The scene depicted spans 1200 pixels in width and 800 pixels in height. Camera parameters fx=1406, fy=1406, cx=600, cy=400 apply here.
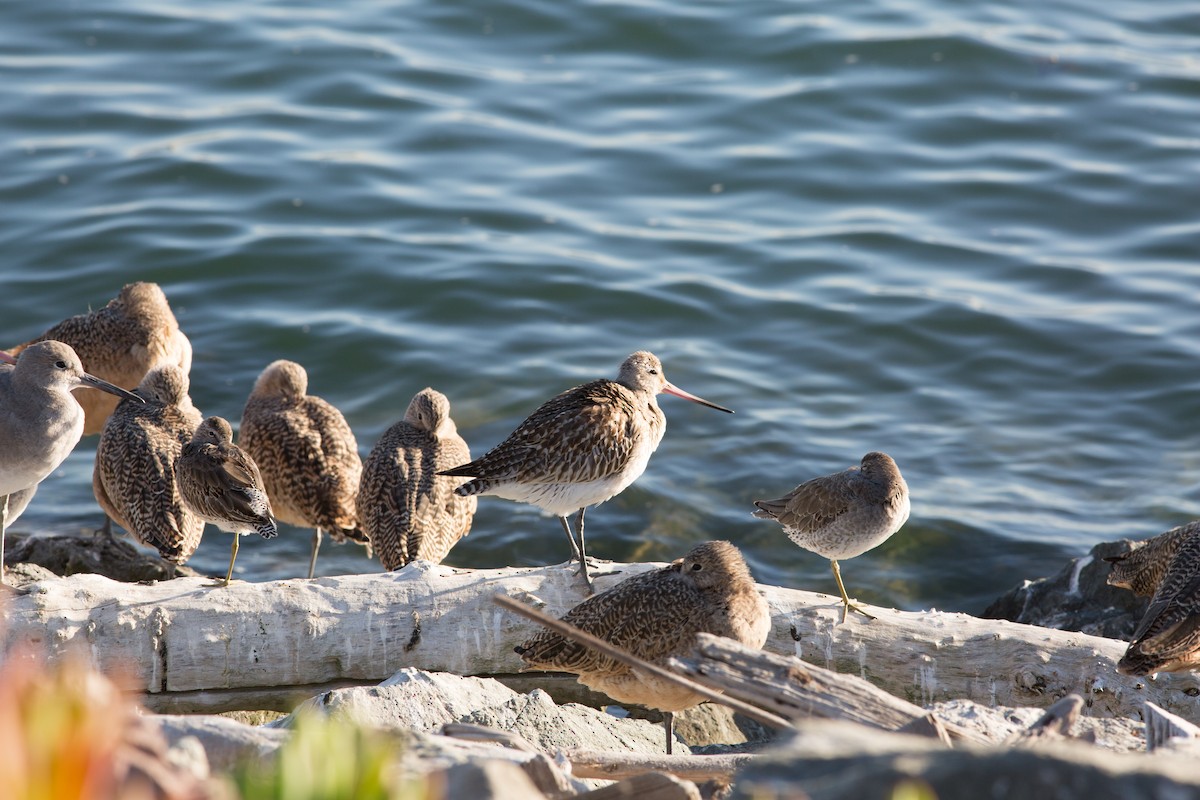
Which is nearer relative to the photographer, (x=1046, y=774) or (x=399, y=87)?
(x=1046, y=774)

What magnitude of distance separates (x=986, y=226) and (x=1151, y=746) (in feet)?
35.1

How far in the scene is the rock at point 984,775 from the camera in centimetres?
295

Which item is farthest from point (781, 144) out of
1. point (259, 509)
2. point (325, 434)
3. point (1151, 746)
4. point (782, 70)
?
point (1151, 746)

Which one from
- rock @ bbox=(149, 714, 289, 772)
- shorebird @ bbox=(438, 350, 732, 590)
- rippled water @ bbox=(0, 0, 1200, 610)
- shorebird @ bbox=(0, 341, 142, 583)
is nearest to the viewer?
rock @ bbox=(149, 714, 289, 772)

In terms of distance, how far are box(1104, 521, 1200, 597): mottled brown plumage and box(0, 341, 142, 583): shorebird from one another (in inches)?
207

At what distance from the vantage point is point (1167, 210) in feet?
48.5

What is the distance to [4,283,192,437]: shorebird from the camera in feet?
32.7

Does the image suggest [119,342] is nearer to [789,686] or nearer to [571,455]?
[571,455]

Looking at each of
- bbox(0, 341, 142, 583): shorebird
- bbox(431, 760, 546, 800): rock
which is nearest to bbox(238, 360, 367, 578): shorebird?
bbox(0, 341, 142, 583): shorebird

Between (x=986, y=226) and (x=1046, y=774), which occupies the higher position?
(x=1046, y=774)

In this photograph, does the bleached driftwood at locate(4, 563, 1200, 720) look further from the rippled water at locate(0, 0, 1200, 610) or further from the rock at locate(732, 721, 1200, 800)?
the rippled water at locate(0, 0, 1200, 610)

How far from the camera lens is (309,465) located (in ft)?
26.9

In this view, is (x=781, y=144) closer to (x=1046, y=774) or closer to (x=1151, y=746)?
(x=1151, y=746)

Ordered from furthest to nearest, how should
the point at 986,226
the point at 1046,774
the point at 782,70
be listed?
the point at 782,70 → the point at 986,226 → the point at 1046,774
